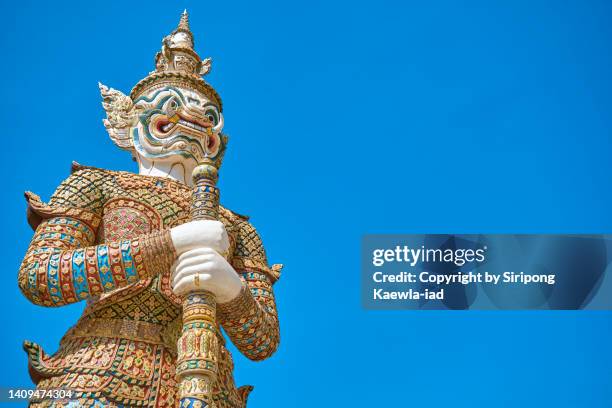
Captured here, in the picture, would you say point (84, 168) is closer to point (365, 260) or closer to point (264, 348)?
point (264, 348)

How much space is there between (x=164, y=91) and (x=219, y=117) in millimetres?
560

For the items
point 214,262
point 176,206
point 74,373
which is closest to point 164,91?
point 176,206

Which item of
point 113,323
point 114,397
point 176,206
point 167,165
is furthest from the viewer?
point 167,165

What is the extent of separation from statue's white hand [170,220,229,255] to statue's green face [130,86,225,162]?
1397mm

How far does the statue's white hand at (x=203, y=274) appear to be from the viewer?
6.30 m

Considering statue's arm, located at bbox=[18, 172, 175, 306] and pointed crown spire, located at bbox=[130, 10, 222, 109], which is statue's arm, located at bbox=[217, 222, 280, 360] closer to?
statue's arm, located at bbox=[18, 172, 175, 306]

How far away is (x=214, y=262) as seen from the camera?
638 centimetres

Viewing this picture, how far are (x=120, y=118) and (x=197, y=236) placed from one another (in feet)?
6.90

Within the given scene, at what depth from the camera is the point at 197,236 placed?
6445 mm

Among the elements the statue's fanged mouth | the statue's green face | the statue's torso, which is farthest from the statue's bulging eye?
the statue's torso

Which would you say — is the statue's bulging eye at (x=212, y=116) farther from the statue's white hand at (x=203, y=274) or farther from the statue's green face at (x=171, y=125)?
the statue's white hand at (x=203, y=274)

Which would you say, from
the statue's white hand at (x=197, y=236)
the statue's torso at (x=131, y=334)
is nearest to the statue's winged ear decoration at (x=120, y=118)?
the statue's torso at (x=131, y=334)

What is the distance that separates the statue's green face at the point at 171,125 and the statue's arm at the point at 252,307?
880 mm

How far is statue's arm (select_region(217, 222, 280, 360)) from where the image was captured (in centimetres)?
674
